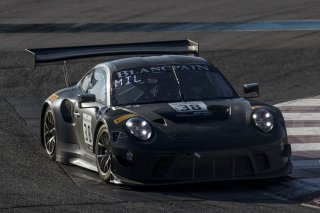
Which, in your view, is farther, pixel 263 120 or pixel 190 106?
pixel 190 106

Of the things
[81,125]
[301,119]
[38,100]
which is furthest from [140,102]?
[38,100]

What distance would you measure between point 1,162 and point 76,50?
5.91 feet

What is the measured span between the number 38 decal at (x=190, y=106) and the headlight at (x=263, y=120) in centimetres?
51

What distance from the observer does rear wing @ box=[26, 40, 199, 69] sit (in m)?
12.2

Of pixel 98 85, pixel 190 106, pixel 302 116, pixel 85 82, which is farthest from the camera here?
pixel 302 116

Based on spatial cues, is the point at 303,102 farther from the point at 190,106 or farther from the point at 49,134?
the point at 190,106

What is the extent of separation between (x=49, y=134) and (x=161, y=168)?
9.00 ft

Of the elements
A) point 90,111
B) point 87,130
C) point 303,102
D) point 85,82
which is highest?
point 85,82

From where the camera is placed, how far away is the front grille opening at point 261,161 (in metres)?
10.3

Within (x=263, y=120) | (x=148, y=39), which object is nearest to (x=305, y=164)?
(x=263, y=120)

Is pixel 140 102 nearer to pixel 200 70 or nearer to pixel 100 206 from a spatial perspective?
pixel 200 70

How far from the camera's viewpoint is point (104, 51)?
40.6ft

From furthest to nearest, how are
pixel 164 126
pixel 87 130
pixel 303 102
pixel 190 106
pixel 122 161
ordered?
pixel 303 102, pixel 87 130, pixel 190 106, pixel 164 126, pixel 122 161

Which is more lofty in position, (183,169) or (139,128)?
(139,128)
